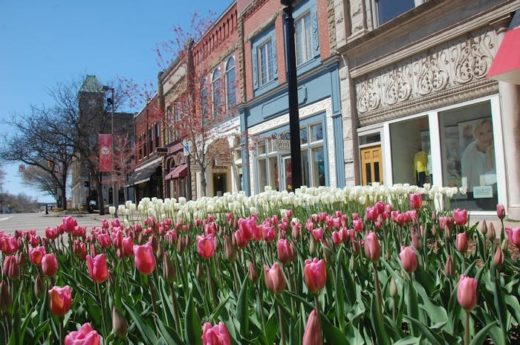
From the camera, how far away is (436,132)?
11203mm

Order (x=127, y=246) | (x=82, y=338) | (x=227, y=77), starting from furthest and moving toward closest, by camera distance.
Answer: (x=227, y=77) → (x=127, y=246) → (x=82, y=338)

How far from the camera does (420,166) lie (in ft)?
39.4

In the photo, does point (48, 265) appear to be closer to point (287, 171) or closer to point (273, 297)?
point (273, 297)

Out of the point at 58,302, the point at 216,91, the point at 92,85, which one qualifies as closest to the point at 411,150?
the point at 58,302

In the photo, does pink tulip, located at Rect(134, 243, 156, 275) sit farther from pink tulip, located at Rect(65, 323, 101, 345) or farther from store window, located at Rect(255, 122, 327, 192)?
store window, located at Rect(255, 122, 327, 192)

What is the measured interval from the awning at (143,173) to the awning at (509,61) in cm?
2861

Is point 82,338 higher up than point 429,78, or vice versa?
point 429,78

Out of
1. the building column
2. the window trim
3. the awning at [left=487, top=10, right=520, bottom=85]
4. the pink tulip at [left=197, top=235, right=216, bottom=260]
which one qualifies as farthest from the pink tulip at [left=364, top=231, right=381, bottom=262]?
the window trim

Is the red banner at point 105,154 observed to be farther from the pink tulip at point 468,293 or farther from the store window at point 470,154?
the pink tulip at point 468,293

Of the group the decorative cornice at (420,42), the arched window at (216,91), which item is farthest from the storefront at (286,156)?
the arched window at (216,91)

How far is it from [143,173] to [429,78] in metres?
30.7

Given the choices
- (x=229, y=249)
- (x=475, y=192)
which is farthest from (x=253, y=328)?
(x=475, y=192)

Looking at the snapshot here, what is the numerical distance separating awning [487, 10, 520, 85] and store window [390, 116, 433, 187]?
365 cm

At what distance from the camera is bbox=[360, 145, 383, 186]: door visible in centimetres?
1298
